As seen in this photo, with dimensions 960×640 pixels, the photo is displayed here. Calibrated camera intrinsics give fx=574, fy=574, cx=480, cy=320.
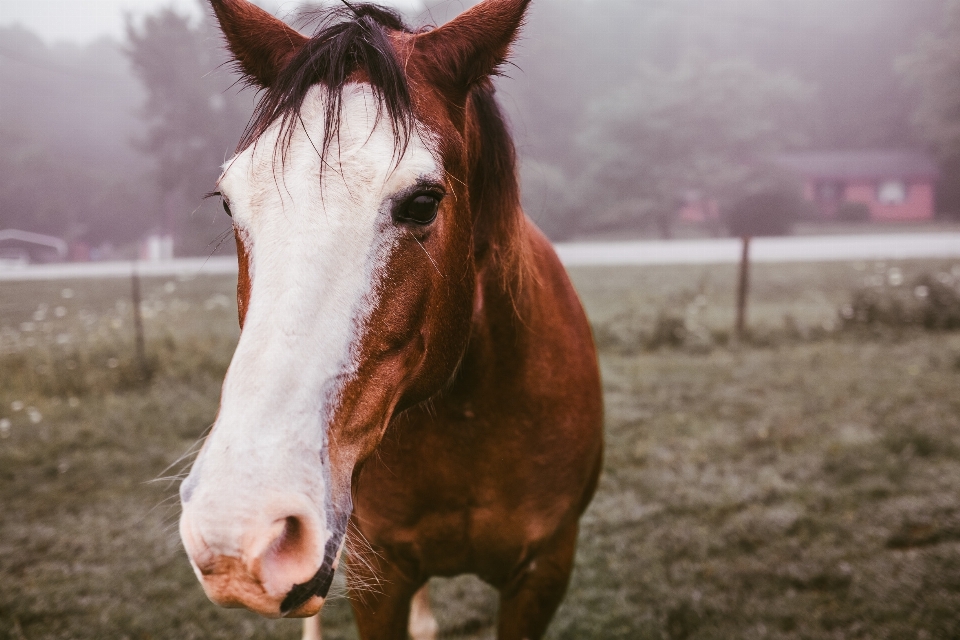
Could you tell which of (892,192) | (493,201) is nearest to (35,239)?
(493,201)

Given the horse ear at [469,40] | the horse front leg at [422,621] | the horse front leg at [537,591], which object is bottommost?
the horse front leg at [422,621]

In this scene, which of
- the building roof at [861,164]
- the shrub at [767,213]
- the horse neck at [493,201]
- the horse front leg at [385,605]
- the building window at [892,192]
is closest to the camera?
the horse neck at [493,201]

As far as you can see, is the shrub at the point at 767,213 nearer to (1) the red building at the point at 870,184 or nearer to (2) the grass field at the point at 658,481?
(1) the red building at the point at 870,184

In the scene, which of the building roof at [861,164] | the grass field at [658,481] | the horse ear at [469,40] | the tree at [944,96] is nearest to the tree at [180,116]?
the grass field at [658,481]

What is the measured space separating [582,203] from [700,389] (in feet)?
47.3

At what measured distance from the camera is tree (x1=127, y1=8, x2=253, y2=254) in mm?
19781

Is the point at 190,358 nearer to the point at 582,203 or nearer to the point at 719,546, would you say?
the point at 719,546

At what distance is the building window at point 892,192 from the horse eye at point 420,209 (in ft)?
73.0

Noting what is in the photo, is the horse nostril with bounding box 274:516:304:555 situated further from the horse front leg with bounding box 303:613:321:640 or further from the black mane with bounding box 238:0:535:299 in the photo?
the horse front leg with bounding box 303:613:321:640

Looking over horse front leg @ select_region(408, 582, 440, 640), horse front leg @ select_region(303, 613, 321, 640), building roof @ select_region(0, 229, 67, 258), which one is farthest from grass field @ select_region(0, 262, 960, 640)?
building roof @ select_region(0, 229, 67, 258)

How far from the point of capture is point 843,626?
3025mm

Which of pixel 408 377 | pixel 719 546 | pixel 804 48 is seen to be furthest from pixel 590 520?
pixel 804 48

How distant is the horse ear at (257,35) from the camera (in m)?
1.46

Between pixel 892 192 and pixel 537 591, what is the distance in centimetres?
2275
